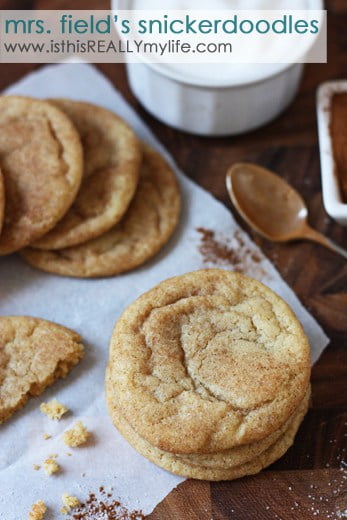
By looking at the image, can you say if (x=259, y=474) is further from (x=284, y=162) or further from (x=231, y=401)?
(x=284, y=162)

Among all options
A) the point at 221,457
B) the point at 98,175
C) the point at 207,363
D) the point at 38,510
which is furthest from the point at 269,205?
the point at 38,510

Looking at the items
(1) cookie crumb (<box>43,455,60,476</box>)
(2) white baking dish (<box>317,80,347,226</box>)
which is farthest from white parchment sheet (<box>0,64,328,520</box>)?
(2) white baking dish (<box>317,80,347,226</box>)

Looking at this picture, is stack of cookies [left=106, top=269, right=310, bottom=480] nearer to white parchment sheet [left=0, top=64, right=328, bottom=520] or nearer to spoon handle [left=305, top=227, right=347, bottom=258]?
white parchment sheet [left=0, top=64, right=328, bottom=520]

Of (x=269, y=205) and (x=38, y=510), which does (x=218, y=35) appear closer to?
(x=269, y=205)

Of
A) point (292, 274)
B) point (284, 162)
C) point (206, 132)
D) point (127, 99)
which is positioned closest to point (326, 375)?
point (292, 274)

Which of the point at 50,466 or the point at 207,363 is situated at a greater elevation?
the point at 207,363

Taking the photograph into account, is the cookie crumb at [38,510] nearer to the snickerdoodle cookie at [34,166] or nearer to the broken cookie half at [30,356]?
the broken cookie half at [30,356]
